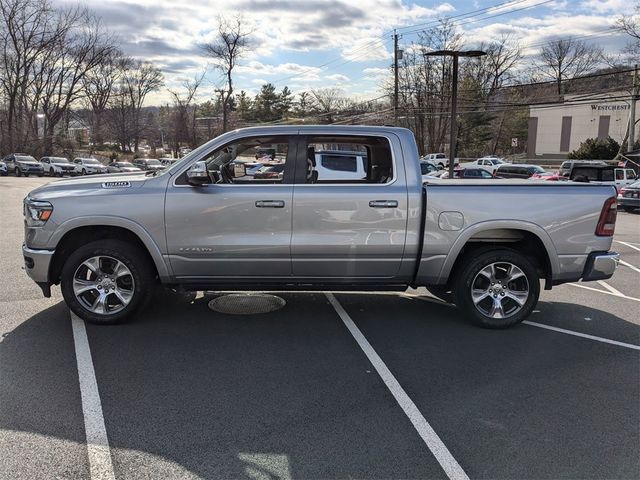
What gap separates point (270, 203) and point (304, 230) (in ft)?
1.34

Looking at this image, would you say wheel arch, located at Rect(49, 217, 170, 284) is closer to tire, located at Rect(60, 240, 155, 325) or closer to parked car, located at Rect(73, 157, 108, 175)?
tire, located at Rect(60, 240, 155, 325)

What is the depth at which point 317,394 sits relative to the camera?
12.5ft

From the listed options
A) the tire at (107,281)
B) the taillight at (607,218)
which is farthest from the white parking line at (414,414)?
the taillight at (607,218)

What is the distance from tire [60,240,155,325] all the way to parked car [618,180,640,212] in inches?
729

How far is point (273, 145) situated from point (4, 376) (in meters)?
3.08

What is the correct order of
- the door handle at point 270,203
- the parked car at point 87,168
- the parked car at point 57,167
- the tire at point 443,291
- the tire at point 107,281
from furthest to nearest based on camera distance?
the parked car at point 87,168 < the parked car at point 57,167 < the tire at point 443,291 < the tire at point 107,281 < the door handle at point 270,203

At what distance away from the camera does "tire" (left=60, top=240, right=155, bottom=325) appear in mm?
5059

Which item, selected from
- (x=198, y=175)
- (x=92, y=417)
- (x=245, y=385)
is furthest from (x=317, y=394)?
(x=198, y=175)

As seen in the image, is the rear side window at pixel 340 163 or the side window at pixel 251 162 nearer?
the side window at pixel 251 162

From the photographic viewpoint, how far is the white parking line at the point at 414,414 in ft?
9.66

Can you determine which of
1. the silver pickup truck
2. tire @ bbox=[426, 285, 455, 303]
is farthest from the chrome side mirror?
tire @ bbox=[426, 285, 455, 303]

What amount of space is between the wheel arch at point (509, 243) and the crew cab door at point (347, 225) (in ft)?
1.76

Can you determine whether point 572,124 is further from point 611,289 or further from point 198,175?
point 198,175

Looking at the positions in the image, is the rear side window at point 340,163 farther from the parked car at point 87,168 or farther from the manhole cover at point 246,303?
the parked car at point 87,168
